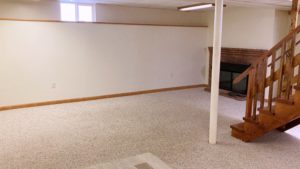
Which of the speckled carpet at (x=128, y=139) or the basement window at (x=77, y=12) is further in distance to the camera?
the basement window at (x=77, y=12)

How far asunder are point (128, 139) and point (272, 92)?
2159 mm

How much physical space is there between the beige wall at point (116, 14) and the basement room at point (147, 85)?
0.02 m

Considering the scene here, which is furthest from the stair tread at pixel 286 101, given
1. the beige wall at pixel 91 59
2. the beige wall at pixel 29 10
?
the beige wall at pixel 29 10

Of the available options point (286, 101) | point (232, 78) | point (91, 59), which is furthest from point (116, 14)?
point (286, 101)

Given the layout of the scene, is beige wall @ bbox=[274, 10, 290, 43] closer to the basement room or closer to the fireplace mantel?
the basement room

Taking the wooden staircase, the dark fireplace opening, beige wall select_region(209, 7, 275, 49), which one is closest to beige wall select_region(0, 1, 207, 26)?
beige wall select_region(209, 7, 275, 49)

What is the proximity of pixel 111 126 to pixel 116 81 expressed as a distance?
2.34 m

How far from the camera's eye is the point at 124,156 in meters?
3.25

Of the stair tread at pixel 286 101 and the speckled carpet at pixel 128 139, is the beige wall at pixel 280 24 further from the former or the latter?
the stair tread at pixel 286 101

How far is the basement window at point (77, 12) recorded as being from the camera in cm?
578

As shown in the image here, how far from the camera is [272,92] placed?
11.9 feet

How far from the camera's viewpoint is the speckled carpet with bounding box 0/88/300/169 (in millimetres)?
3131

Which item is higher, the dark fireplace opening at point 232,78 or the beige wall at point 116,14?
the beige wall at point 116,14

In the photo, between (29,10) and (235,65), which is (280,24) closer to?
(235,65)
